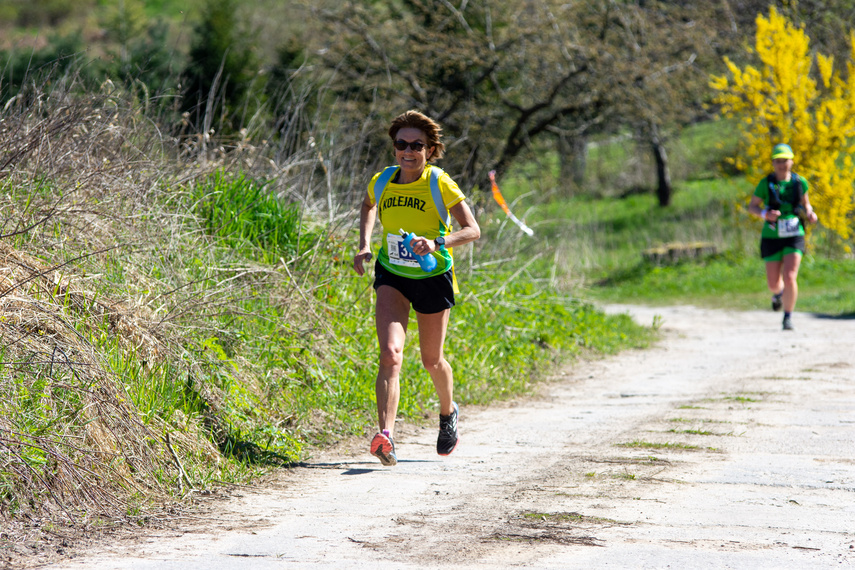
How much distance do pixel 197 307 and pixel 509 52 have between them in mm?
13039

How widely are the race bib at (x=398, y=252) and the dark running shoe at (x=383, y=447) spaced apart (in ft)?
3.22

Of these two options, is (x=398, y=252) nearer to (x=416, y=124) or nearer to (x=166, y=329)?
(x=416, y=124)

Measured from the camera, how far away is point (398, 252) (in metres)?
5.33

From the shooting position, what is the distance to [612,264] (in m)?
20.0

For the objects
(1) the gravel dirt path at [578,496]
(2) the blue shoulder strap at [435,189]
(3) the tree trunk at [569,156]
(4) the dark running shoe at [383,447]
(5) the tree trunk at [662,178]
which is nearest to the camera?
(1) the gravel dirt path at [578,496]

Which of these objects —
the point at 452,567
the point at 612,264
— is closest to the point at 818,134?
the point at 612,264

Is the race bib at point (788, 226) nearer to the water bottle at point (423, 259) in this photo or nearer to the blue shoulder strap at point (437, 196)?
the blue shoulder strap at point (437, 196)

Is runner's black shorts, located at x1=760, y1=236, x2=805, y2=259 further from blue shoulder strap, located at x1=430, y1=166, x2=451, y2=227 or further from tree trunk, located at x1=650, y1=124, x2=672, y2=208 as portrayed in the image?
tree trunk, located at x1=650, y1=124, x2=672, y2=208

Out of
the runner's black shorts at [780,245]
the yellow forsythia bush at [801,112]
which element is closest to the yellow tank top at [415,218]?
the runner's black shorts at [780,245]

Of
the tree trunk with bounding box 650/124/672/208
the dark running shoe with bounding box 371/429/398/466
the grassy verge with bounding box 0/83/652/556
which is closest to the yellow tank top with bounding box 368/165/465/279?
the dark running shoe with bounding box 371/429/398/466

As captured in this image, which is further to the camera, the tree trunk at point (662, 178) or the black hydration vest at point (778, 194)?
the tree trunk at point (662, 178)

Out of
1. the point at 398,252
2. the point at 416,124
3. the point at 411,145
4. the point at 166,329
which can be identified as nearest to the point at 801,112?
the point at 416,124

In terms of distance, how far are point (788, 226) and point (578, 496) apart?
272 inches

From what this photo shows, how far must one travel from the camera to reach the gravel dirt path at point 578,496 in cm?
378
